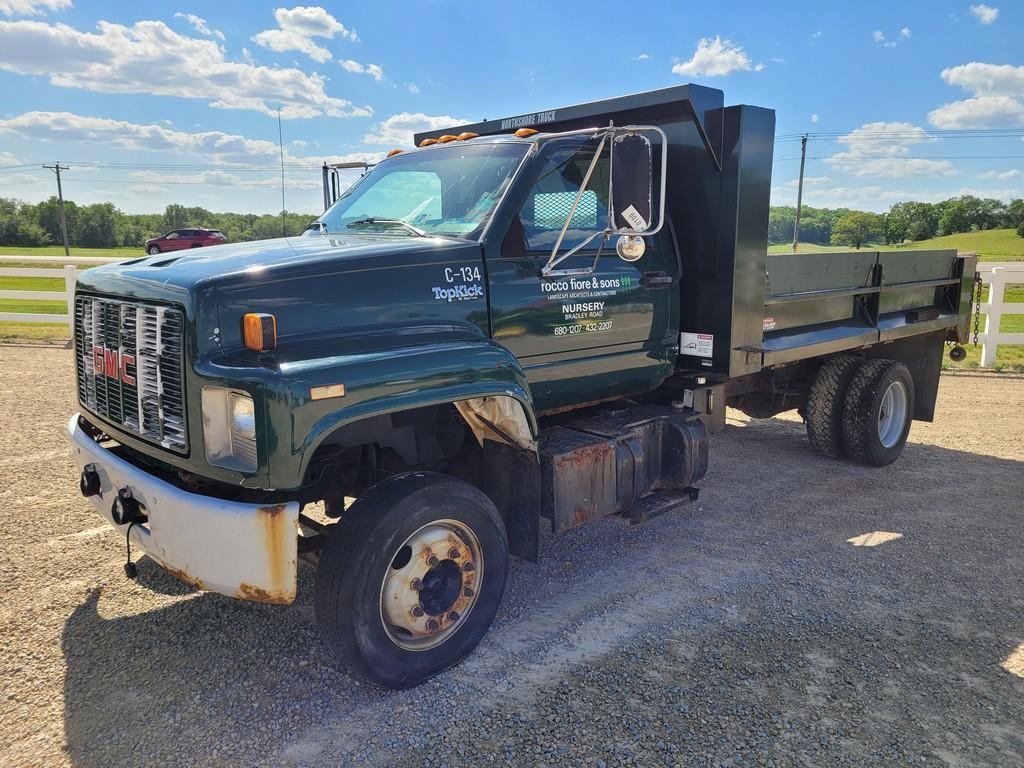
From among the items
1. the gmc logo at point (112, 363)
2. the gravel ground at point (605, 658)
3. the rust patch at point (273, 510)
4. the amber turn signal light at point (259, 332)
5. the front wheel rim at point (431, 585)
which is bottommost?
the gravel ground at point (605, 658)

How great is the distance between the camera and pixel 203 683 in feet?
11.2

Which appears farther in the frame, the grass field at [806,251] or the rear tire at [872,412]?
the grass field at [806,251]

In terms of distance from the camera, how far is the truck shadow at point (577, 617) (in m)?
3.16

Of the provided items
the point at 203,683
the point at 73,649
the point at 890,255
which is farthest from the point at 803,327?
the point at 73,649

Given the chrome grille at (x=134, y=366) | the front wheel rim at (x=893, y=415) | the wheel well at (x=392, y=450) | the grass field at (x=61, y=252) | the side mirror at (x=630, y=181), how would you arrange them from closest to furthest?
the chrome grille at (x=134, y=366), the wheel well at (x=392, y=450), the side mirror at (x=630, y=181), the front wheel rim at (x=893, y=415), the grass field at (x=61, y=252)

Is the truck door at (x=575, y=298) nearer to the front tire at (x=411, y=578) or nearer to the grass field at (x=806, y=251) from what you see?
the front tire at (x=411, y=578)

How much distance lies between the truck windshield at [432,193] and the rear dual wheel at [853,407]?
13.0 ft

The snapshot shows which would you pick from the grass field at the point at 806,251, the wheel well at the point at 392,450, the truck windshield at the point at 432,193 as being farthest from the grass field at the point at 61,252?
the wheel well at the point at 392,450

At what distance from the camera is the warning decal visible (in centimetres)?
512

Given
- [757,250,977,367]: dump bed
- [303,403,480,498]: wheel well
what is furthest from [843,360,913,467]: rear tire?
[303,403,480,498]: wheel well

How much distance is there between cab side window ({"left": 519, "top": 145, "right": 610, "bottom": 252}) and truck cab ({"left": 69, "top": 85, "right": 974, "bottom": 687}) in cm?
2

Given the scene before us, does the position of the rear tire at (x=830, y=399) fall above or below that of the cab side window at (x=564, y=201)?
below

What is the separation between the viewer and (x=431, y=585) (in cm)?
351

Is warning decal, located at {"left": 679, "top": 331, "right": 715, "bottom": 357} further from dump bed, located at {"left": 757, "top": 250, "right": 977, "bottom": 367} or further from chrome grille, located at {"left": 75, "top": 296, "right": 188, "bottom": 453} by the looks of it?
chrome grille, located at {"left": 75, "top": 296, "right": 188, "bottom": 453}
